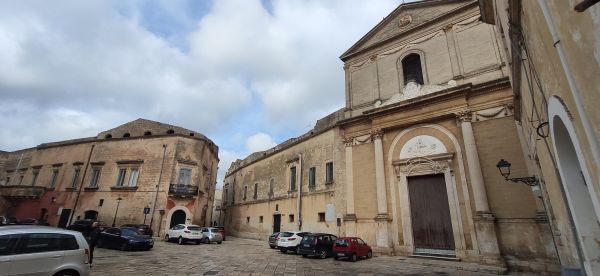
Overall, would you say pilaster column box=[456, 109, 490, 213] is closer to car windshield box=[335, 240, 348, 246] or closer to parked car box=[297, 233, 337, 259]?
car windshield box=[335, 240, 348, 246]

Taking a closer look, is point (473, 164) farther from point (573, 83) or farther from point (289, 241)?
point (573, 83)

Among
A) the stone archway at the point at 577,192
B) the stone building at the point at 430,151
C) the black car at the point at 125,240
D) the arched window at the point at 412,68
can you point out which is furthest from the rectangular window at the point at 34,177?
the stone archway at the point at 577,192

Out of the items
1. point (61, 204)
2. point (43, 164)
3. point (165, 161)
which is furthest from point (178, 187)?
point (43, 164)

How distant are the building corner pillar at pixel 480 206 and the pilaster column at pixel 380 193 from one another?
3903 millimetres

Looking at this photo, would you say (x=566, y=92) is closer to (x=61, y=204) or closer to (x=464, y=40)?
(x=464, y=40)

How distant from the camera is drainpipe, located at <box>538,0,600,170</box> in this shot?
278 centimetres

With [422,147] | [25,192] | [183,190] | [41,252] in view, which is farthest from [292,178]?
[25,192]

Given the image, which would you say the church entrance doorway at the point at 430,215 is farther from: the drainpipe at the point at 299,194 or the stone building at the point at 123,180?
the stone building at the point at 123,180

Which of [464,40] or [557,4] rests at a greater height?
[464,40]

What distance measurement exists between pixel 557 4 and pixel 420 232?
12531mm

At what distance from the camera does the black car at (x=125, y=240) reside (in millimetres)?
14453

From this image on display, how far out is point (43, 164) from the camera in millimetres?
29172

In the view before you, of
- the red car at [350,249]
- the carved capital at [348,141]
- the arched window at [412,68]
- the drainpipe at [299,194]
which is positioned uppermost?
the arched window at [412,68]

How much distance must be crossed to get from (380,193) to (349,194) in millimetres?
1953
